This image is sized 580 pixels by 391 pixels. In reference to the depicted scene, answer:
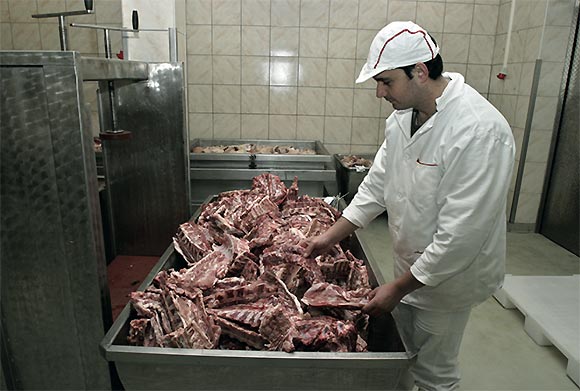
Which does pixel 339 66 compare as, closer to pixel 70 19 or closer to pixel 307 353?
pixel 70 19

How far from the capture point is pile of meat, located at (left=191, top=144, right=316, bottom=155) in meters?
4.76

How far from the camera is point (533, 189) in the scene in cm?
477

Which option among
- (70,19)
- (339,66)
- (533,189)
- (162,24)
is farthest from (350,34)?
(70,19)

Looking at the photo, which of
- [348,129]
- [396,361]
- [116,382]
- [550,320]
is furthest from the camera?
[348,129]

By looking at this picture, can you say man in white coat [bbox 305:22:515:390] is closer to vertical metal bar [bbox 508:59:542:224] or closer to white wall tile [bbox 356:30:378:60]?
vertical metal bar [bbox 508:59:542:224]

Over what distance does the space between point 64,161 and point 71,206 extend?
0.16 metres

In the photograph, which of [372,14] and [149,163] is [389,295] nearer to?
[149,163]

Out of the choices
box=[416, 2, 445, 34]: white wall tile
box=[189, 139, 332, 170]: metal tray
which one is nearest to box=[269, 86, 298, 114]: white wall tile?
box=[189, 139, 332, 170]: metal tray

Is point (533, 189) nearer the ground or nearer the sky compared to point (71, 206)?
nearer the ground

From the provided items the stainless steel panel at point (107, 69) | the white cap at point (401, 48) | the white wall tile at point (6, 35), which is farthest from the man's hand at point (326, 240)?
the white wall tile at point (6, 35)

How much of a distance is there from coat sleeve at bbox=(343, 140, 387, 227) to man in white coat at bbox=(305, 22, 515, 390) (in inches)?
1.7

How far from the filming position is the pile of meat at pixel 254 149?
15.6 ft

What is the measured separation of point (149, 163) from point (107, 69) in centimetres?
107

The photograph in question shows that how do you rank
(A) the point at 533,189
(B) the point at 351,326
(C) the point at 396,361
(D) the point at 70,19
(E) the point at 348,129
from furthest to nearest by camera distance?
(E) the point at 348,129 → (D) the point at 70,19 → (A) the point at 533,189 → (B) the point at 351,326 → (C) the point at 396,361
